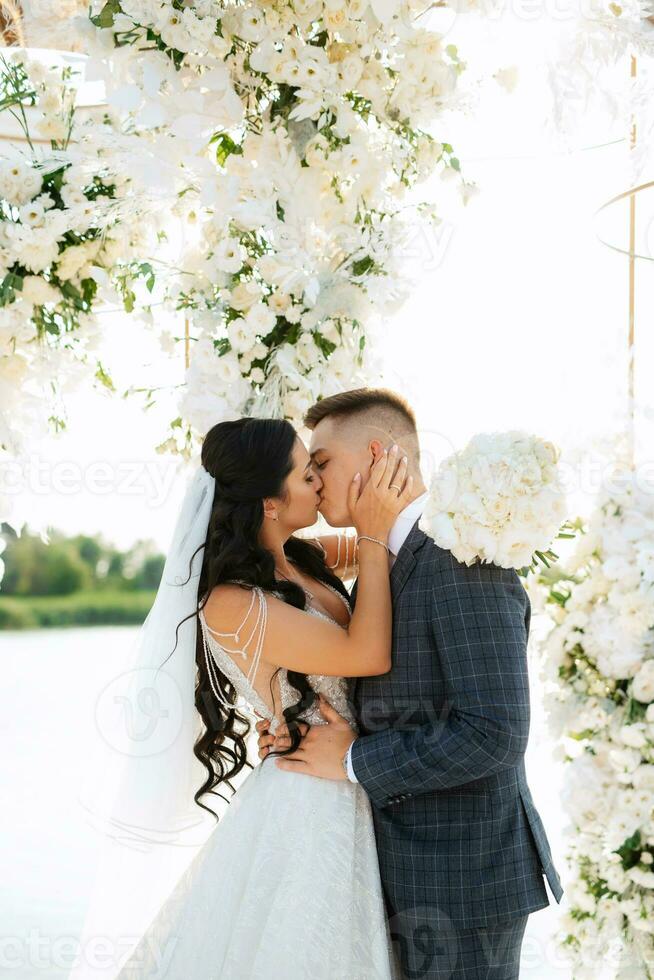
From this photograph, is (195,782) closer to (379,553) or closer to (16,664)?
(379,553)

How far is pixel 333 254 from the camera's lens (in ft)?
8.09

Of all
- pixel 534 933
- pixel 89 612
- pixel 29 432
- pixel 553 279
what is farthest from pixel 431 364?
pixel 89 612

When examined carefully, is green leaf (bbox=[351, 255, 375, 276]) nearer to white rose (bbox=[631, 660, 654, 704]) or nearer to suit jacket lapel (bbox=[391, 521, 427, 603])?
suit jacket lapel (bbox=[391, 521, 427, 603])

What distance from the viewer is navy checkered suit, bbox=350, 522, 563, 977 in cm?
196

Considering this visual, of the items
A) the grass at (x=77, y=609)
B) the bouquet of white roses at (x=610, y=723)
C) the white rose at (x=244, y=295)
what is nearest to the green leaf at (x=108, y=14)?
the white rose at (x=244, y=295)

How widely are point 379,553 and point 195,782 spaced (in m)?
0.78

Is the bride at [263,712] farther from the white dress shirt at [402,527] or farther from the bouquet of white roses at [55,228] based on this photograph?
the bouquet of white roses at [55,228]

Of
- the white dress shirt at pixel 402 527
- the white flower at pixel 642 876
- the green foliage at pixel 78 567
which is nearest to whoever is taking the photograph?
the white flower at pixel 642 876

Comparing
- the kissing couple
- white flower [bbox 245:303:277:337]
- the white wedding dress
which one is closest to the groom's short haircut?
the kissing couple

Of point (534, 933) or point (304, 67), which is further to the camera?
point (534, 933)

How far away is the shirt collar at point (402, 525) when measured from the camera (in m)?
2.22

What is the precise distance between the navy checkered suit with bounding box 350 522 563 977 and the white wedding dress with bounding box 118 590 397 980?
0.07 m

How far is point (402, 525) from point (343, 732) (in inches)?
19.1

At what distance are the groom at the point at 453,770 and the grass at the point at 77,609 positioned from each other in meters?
20.3
